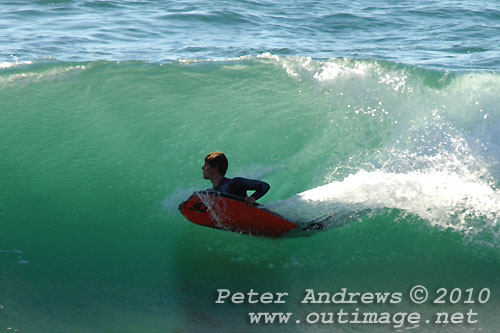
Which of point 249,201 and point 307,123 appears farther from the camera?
point 307,123

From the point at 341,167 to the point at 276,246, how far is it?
205cm

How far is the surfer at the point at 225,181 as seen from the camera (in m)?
5.16

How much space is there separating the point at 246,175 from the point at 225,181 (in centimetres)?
183

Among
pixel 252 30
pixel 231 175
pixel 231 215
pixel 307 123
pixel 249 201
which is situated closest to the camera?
pixel 249 201

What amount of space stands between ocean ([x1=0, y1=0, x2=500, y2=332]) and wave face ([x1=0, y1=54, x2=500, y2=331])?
0.02m

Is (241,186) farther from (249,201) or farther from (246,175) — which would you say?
(246,175)

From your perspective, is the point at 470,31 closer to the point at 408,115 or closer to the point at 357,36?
the point at 357,36

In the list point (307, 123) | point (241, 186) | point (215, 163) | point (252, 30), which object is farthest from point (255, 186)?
point (252, 30)

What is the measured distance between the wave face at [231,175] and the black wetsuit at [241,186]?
0.52 meters

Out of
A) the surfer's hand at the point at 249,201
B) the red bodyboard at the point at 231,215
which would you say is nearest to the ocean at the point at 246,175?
the red bodyboard at the point at 231,215

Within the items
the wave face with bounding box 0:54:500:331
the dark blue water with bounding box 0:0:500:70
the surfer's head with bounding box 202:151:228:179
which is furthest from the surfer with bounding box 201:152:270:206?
the dark blue water with bounding box 0:0:500:70

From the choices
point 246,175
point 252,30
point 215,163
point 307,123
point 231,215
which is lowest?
point 246,175

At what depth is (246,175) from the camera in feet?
23.2

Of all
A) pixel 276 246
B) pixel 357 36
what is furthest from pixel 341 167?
pixel 357 36
